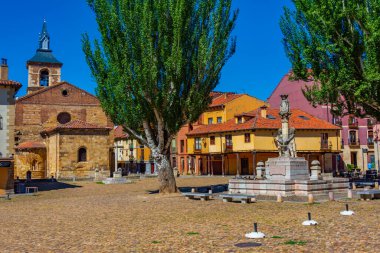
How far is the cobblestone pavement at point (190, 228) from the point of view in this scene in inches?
335

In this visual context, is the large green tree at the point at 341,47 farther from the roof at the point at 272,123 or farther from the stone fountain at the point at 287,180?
the roof at the point at 272,123

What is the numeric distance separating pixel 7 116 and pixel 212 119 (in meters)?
32.4

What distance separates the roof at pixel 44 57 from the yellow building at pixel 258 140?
92.1 ft

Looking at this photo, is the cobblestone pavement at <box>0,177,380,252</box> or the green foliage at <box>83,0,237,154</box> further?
the green foliage at <box>83,0,237,154</box>

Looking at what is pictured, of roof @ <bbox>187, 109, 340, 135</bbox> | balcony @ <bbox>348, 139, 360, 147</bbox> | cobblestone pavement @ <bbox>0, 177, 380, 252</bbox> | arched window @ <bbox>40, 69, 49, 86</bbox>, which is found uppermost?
arched window @ <bbox>40, 69, 49, 86</bbox>

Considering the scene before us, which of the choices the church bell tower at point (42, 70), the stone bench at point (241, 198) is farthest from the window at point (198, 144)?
the stone bench at point (241, 198)

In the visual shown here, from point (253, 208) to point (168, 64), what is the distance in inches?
322

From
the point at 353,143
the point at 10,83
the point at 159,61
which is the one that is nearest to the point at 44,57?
the point at 10,83

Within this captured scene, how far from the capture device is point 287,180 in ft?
63.5

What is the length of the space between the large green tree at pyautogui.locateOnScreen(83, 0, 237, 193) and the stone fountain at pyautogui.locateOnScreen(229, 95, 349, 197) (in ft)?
12.5

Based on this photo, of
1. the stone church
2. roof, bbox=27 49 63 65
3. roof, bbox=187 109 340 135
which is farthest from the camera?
roof, bbox=27 49 63 65

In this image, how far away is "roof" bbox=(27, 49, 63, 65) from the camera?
6431cm

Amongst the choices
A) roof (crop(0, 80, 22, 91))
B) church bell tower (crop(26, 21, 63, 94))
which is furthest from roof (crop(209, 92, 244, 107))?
roof (crop(0, 80, 22, 91))

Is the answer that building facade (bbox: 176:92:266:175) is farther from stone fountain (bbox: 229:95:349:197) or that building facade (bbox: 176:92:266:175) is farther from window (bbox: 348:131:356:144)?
stone fountain (bbox: 229:95:349:197)
